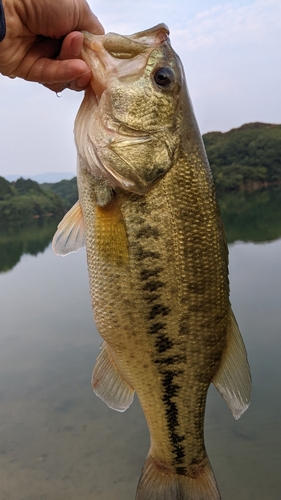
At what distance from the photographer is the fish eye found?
185 cm

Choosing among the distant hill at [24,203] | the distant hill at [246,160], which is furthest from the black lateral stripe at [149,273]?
the distant hill at [246,160]

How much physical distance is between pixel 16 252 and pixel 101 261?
99.5ft

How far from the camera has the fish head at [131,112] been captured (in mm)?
1820

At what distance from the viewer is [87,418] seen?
7723 mm

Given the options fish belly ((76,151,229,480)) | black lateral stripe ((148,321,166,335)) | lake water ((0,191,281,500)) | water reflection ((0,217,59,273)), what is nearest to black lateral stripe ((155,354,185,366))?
fish belly ((76,151,229,480))

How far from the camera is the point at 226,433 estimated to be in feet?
22.1

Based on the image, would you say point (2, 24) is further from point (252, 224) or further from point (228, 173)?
point (228, 173)

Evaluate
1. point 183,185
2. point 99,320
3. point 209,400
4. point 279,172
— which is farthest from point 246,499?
point 279,172

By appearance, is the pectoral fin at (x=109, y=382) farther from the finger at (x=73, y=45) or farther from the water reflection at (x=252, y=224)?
the water reflection at (x=252, y=224)

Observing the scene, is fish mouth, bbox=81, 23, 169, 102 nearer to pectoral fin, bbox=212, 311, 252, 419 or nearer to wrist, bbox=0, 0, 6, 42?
wrist, bbox=0, 0, 6, 42

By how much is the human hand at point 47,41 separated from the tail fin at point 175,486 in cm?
195

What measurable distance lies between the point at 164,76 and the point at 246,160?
191ft

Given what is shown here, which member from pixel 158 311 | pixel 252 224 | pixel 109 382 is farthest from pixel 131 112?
pixel 252 224

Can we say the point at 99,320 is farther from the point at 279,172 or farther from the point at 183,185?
the point at 279,172
